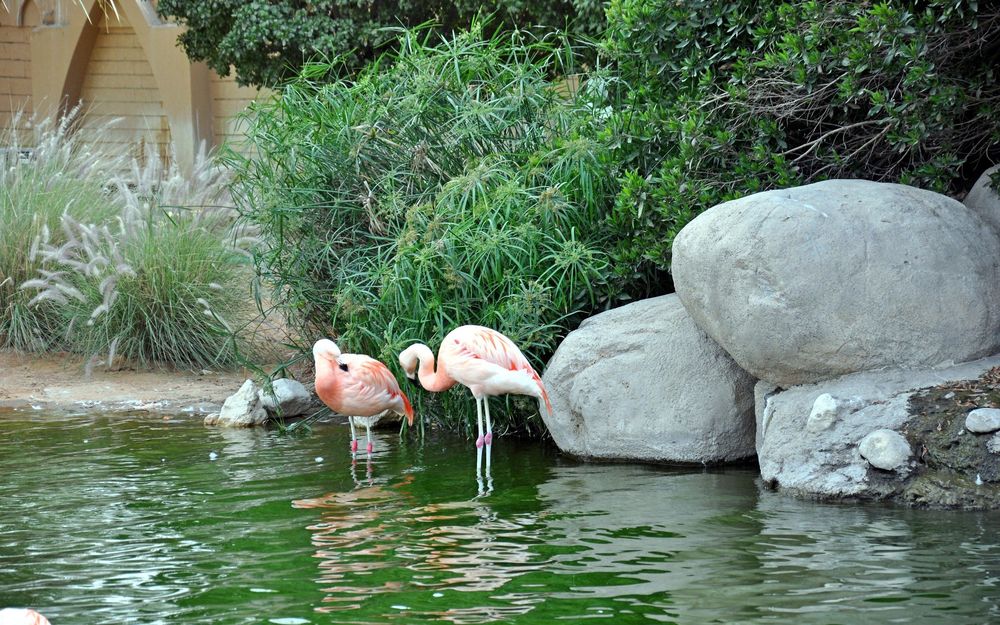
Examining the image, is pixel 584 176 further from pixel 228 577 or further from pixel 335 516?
pixel 228 577

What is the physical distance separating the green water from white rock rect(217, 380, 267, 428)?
122cm

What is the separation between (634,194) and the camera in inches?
282

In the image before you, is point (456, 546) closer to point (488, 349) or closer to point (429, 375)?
point (488, 349)

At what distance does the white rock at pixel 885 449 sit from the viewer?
18.2 ft

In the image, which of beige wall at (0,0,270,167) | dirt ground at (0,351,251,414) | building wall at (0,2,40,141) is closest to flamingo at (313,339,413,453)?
dirt ground at (0,351,251,414)

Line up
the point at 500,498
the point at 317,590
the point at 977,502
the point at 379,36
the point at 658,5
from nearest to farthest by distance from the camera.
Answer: the point at 317,590, the point at 977,502, the point at 500,498, the point at 658,5, the point at 379,36

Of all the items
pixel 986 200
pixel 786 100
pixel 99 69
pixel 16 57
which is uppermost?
pixel 16 57

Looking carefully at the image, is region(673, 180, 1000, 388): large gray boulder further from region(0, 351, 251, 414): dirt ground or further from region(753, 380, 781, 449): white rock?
region(0, 351, 251, 414): dirt ground

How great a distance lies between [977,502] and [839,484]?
0.61 m

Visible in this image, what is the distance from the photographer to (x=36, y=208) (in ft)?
34.9

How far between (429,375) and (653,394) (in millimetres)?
1263

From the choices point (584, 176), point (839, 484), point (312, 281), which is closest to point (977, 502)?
point (839, 484)

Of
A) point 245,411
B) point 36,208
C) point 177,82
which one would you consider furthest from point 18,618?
point 177,82

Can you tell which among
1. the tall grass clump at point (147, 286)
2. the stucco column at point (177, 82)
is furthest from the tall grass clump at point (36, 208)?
the stucco column at point (177, 82)
